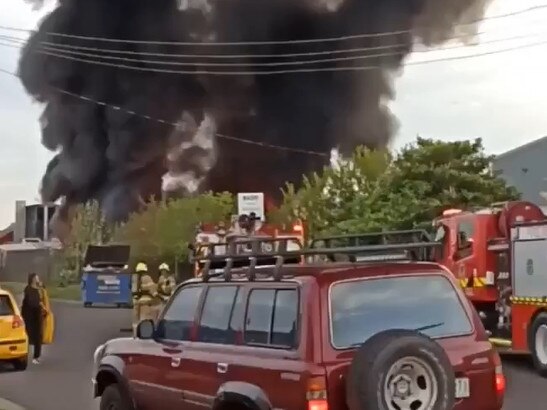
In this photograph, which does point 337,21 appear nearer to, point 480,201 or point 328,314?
point 480,201

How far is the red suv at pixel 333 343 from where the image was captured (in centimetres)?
620

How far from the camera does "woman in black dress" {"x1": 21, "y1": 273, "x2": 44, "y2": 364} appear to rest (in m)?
18.2

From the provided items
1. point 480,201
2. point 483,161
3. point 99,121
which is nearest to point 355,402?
point 480,201

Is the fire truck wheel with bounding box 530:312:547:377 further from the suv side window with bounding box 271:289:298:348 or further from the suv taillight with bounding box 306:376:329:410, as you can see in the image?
the suv taillight with bounding box 306:376:329:410

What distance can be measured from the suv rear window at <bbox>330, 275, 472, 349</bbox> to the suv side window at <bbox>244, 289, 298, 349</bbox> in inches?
10.1

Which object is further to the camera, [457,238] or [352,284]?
[457,238]

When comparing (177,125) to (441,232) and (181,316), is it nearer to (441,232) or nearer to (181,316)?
(441,232)

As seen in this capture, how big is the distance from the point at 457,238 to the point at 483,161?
17.4m

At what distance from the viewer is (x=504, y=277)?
691 inches

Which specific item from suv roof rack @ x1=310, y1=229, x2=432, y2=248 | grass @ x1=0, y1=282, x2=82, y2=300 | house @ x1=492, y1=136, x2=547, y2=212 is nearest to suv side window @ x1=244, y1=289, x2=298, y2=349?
suv roof rack @ x1=310, y1=229, x2=432, y2=248

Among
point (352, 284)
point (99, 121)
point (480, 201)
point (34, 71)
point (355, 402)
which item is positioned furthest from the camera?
point (99, 121)

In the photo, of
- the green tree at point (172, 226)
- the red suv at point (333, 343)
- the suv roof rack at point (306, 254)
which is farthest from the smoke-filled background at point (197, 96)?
the red suv at point (333, 343)

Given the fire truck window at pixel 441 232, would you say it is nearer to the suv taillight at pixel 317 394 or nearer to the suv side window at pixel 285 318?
the suv side window at pixel 285 318

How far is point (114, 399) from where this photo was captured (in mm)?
8609
